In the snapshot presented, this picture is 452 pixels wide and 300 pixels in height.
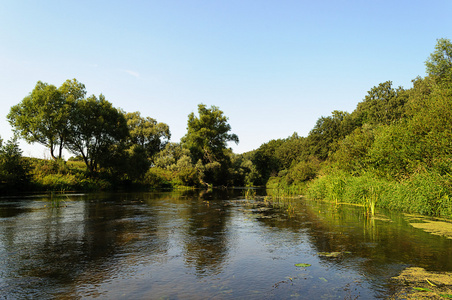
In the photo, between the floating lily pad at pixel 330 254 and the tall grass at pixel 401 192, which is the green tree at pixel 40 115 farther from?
the floating lily pad at pixel 330 254

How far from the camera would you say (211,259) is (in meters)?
8.07

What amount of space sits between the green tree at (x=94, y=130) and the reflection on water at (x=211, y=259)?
132ft

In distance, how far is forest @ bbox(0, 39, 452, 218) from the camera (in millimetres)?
18609

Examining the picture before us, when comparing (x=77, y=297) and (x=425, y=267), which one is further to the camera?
(x=425, y=267)

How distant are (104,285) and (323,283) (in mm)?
4505

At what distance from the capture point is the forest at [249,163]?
18.6 meters

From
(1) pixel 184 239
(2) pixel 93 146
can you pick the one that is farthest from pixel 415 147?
(2) pixel 93 146

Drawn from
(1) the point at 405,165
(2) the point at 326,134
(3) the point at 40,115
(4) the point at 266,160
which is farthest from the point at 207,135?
(1) the point at 405,165

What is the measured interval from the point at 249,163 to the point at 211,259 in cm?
8969

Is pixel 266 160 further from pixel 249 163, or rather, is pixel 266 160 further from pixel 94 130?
pixel 94 130

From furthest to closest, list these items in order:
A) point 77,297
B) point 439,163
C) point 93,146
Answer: point 93,146, point 439,163, point 77,297

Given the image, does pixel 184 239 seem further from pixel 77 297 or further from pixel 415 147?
pixel 415 147

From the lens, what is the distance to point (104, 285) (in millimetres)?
5980

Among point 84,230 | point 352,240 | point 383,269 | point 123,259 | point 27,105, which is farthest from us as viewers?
point 27,105
